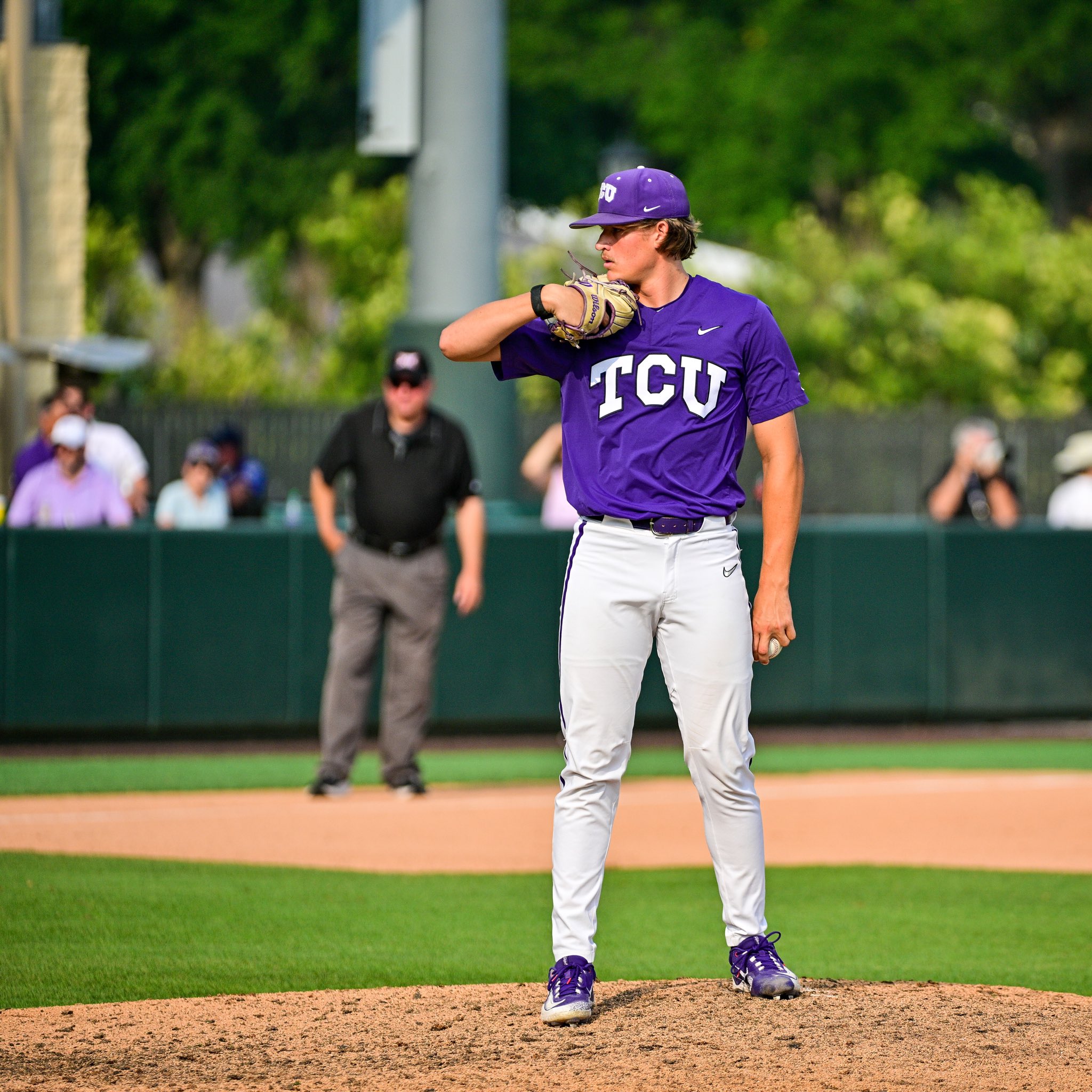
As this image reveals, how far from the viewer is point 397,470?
377 inches

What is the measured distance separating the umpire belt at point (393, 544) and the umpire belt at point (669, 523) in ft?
15.4

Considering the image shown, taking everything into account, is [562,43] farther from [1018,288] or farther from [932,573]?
[932,573]

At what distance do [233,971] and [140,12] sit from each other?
3088cm

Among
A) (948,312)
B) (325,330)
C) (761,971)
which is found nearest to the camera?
(761,971)

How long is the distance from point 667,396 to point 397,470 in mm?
4826

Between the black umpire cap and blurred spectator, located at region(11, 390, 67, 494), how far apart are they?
10.7ft

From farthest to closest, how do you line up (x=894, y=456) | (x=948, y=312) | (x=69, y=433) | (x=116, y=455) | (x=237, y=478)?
(x=948, y=312), (x=894, y=456), (x=237, y=478), (x=116, y=455), (x=69, y=433)

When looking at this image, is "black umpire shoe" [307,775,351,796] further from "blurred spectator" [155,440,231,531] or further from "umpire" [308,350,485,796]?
"blurred spectator" [155,440,231,531]

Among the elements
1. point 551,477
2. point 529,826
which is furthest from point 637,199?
point 551,477

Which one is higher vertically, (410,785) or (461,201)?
(461,201)

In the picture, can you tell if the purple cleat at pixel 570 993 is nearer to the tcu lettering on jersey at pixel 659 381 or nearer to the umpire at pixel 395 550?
the tcu lettering on jersey at pixel 659 381

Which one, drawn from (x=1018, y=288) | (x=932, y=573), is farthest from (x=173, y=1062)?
(x=1018, y=288)

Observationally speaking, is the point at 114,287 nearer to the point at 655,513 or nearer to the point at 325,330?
the point at 325,330

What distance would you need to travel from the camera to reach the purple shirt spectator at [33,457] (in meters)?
12.1
